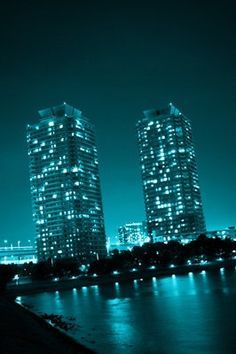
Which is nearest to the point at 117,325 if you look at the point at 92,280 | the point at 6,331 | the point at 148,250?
the point at 6,331

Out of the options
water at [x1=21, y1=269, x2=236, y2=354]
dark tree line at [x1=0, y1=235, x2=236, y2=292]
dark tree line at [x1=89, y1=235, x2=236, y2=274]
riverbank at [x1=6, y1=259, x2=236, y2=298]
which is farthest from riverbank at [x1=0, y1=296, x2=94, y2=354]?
dark tree line at [x1=89, y1=235, x2=236, y2=274]

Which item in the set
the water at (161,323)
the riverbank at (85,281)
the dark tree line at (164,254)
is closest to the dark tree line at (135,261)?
the dark tree line at (164,254)

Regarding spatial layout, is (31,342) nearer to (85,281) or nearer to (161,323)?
(161,323)

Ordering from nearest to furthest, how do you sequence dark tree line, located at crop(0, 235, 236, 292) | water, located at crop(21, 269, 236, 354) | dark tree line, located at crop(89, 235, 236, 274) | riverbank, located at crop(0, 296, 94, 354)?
riverbank, located at crop(0, 296, 94, 354), water, located at crop(21, 269, 236, 354), dark tree line, located at crop(0, 235, 236, 292), dark tree line, located at crop(89, 235, 236, 274)

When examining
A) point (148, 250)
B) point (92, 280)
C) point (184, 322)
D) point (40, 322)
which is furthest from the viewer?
point (148, 250)

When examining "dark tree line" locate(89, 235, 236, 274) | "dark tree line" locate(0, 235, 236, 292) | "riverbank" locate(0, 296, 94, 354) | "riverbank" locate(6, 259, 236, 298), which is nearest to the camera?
"riverbank" locate(0, 296, 94, 354)

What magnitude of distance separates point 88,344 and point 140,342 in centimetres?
458

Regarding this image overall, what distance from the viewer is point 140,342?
124ft

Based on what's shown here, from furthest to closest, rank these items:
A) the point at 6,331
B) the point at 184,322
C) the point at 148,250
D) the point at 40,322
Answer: the point at 148,250
the point at 40,322
the point at 184,322
the point at 6,331

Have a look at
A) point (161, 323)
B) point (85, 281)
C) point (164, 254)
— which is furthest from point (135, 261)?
point (161, 323)

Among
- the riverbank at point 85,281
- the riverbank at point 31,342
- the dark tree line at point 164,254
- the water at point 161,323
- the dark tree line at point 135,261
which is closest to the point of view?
the riverbank at point 31,342

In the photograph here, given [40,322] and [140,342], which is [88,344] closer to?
[140,342]

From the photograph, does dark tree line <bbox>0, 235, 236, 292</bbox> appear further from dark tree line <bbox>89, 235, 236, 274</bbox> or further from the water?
the water

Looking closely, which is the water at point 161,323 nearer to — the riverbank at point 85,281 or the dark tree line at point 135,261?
the riverbank at point 85,281
